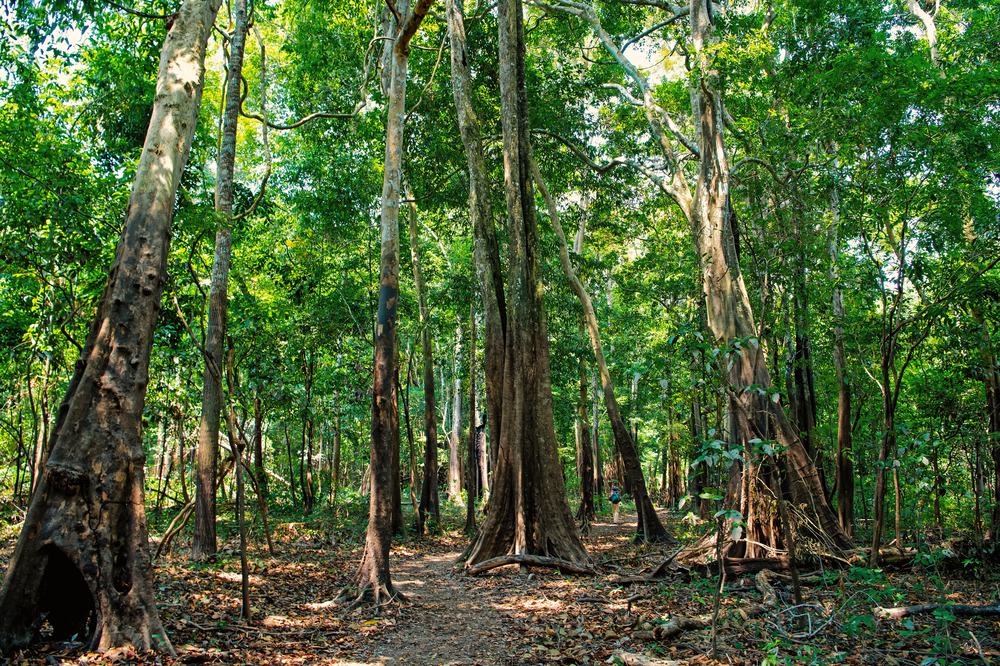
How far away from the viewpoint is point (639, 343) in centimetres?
2462

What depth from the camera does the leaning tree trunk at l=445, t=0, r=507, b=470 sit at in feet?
32.3

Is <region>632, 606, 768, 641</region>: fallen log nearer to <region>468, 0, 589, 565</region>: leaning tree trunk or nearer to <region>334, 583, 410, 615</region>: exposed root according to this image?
<region>334, 583, 410, 615</region>: exposed root

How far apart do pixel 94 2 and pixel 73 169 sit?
2376 millimetres

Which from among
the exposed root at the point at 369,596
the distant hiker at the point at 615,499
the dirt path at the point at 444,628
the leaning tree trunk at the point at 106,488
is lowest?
the distant hiker at the point at 615,499

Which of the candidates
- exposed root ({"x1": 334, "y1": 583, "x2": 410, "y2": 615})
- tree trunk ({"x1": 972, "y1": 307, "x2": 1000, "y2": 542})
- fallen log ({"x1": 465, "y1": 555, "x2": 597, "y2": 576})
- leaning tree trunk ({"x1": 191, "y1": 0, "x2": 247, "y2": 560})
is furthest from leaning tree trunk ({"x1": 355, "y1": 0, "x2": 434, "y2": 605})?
tree trunk ({"x1": 972, "y1": 307, "x2": 1000, "y2": 542})

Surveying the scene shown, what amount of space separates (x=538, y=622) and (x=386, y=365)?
10.5 feet

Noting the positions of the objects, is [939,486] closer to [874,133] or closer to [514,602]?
[874,133]

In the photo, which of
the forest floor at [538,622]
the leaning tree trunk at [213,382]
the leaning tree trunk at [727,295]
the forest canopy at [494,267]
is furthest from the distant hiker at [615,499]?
the leaning tree trunk at [213,382]

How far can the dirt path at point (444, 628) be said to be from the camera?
4969mm

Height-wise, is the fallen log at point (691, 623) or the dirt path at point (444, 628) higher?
the fallen log at point (691, 623)

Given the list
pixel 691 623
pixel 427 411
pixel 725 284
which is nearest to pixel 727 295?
pixel 725 284

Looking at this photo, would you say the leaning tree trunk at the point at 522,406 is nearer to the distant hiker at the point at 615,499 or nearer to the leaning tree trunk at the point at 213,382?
the leaning tree trunk at the point at 213,382

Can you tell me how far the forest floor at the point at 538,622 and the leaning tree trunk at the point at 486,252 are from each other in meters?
2.80

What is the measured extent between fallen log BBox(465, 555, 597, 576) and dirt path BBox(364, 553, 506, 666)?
1.20 feet
